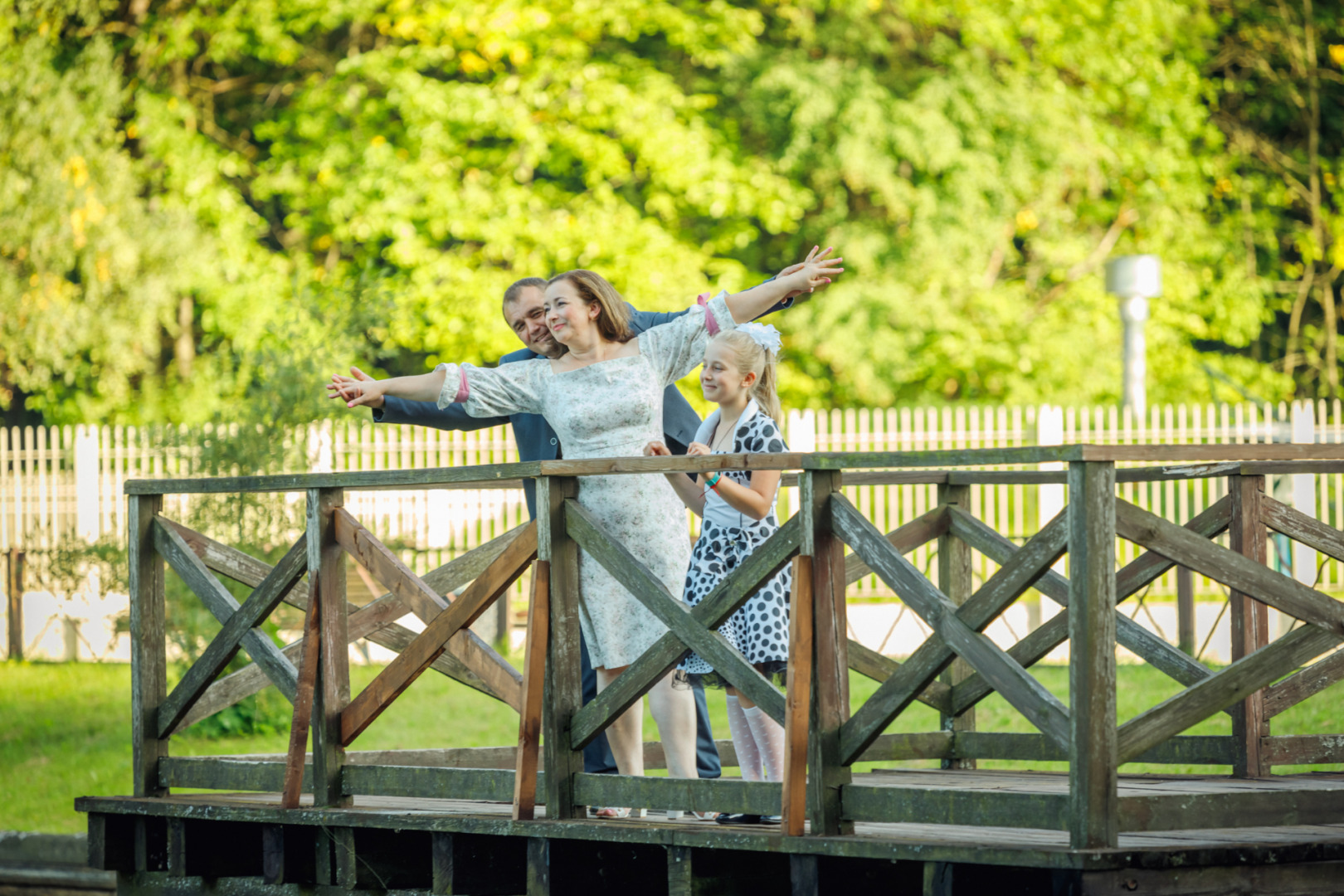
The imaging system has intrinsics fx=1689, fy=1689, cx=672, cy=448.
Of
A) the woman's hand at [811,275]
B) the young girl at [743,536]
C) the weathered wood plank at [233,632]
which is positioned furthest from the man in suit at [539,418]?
the weathered wood plank at [233,632]

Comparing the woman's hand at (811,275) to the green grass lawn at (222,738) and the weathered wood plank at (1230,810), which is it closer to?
the weathered wood plank at (1230,810)

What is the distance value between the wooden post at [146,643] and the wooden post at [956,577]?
2743mm

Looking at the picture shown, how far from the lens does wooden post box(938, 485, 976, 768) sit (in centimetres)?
615

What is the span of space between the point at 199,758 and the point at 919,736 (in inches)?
95.3

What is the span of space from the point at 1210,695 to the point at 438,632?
82.1 inches

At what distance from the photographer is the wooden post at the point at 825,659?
160 inches

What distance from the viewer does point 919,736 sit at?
5.81 metres

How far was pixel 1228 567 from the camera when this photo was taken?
3943 mm

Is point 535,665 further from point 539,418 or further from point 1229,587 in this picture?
point 1229,587

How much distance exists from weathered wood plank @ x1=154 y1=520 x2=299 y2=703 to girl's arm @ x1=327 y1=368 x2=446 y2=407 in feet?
2.82

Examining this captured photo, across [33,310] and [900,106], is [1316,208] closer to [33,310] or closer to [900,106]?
[900,106]

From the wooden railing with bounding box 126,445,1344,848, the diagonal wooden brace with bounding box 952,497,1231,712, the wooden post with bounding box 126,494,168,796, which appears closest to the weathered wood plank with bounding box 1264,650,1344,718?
the wooden railing with bounding box 126,445,1344,848

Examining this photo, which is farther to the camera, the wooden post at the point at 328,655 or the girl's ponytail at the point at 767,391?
the wooden post at the point at 328,655

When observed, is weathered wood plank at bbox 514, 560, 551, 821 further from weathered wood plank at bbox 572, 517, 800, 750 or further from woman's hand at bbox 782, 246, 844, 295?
woman's hand at bbox 782, 246, 844, 295
